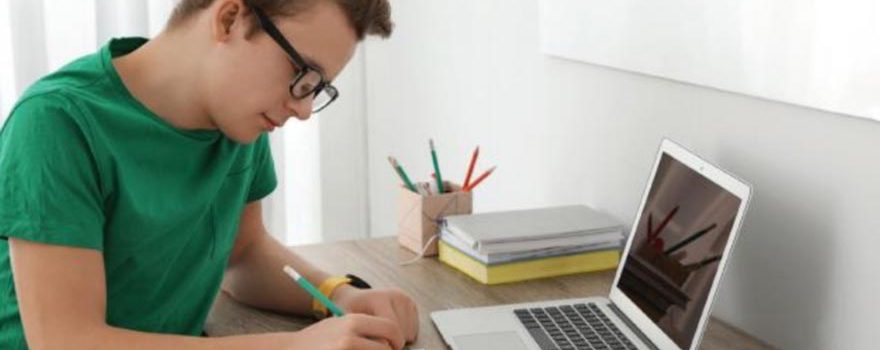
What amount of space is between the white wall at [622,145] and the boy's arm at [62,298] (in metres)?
0.72

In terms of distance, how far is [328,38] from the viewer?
116 cm

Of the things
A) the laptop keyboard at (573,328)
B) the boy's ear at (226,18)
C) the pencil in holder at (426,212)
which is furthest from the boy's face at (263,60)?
the pencil in holder at (426,212)

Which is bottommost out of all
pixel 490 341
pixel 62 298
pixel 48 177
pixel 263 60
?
pixel 490 341

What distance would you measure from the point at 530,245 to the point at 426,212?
8.1 inches

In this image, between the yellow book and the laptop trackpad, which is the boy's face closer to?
the laptop trackpad

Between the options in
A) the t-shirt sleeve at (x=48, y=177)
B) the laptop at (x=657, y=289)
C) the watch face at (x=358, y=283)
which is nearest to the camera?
the t-shirt sleeve at (x=48, y=177)

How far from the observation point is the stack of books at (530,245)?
1544 mm

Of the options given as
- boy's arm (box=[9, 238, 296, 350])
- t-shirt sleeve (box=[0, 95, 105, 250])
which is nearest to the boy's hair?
t-shirt sleeve (box=[0, 95, 105, 250])

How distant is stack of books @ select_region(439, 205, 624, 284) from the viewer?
5.07ft

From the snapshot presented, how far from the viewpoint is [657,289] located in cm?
132

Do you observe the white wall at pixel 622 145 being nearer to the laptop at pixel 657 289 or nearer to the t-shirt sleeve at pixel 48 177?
the laptop at pixel 657 289

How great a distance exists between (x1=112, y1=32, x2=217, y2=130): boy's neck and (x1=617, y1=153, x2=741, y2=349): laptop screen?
22.4 inches

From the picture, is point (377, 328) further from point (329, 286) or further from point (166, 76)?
point (166, 76)

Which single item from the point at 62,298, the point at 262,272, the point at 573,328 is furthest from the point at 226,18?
the point at 573,328
